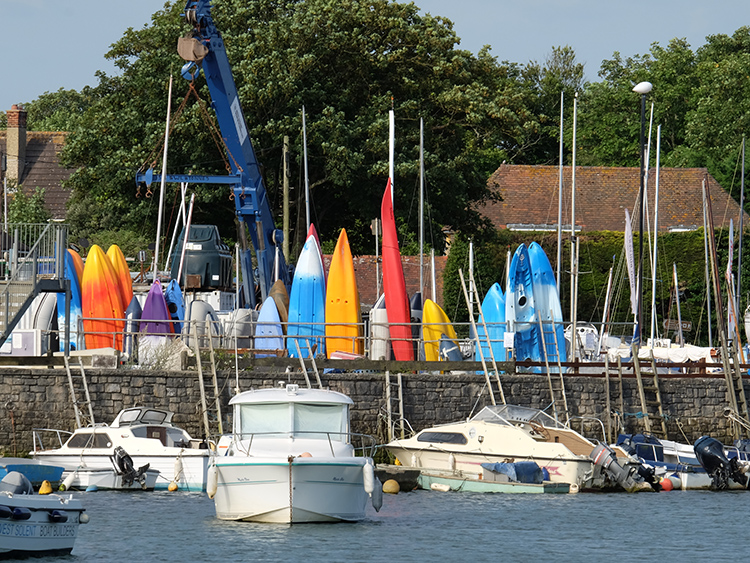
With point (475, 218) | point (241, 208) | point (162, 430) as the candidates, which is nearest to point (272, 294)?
point (241, 208)

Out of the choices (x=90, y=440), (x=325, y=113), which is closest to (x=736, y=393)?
(x=90, y=440)

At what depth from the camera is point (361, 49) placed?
4484 cm

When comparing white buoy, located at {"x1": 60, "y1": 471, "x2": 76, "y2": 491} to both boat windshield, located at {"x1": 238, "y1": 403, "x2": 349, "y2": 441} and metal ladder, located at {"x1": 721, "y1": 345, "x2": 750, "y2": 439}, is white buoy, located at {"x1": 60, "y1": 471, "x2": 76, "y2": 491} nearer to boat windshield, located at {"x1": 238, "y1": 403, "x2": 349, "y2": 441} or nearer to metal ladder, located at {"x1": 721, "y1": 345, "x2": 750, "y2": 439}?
boat windshield, located at {"x1": 238, "y1": 403, "x2": 349, "y2": 441}

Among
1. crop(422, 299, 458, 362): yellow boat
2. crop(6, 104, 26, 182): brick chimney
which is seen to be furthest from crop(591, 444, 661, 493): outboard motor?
crop(6, 104, 26, 182): brick chimney

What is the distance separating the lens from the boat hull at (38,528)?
1666cm

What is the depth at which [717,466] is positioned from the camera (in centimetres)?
2702

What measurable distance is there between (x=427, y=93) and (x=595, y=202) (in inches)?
421

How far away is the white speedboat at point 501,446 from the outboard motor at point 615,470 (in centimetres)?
25

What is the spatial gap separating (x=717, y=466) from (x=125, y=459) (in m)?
11.6

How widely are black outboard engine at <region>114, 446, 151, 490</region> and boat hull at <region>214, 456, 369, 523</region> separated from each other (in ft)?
16.4

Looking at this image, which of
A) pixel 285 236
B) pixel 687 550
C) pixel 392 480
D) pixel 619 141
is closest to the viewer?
pixel 687 550

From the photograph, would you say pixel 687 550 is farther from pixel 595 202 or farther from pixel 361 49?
pixel 595 202

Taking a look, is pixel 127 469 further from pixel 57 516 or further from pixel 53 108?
pixel 53 108

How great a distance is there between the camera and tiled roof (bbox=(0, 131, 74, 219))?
211 ft
